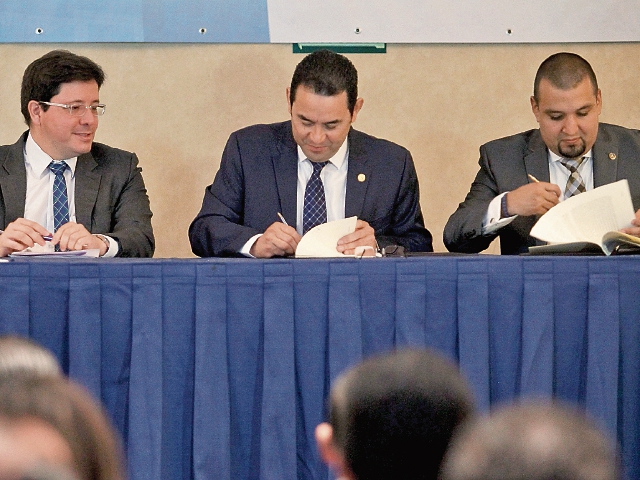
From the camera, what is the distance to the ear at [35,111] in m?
3.34

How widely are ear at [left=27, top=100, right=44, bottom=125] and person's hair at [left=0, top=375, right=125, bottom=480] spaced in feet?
9.03

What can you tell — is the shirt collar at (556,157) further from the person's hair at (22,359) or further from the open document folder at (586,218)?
the person's hair at (22,359)

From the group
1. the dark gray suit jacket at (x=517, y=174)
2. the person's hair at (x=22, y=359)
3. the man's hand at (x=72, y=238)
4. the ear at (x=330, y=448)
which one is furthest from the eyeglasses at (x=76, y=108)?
the ear at (x=330, y=448)

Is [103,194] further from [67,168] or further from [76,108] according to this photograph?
[76,108]

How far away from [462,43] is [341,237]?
1554mm

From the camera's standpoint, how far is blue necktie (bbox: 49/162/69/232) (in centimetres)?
324

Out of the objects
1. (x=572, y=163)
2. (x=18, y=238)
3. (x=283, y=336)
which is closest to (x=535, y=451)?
(x=283, y=336)

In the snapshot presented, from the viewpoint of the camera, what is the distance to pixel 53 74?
10.9ft

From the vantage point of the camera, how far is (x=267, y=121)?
4.01 meters

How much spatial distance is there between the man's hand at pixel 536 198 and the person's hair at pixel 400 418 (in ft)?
6.66

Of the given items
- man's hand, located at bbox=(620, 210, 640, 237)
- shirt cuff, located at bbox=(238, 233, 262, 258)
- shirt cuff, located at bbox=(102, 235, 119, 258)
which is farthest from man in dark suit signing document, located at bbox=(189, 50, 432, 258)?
man's hand, located at bbox=(620, 210, 640, 237)

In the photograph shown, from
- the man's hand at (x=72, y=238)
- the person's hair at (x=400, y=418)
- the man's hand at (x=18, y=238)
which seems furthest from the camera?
the man's hand at (x=72, y=238)

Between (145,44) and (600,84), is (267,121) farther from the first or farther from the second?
(600,84)

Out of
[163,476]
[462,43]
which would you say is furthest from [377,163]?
[163,476]
